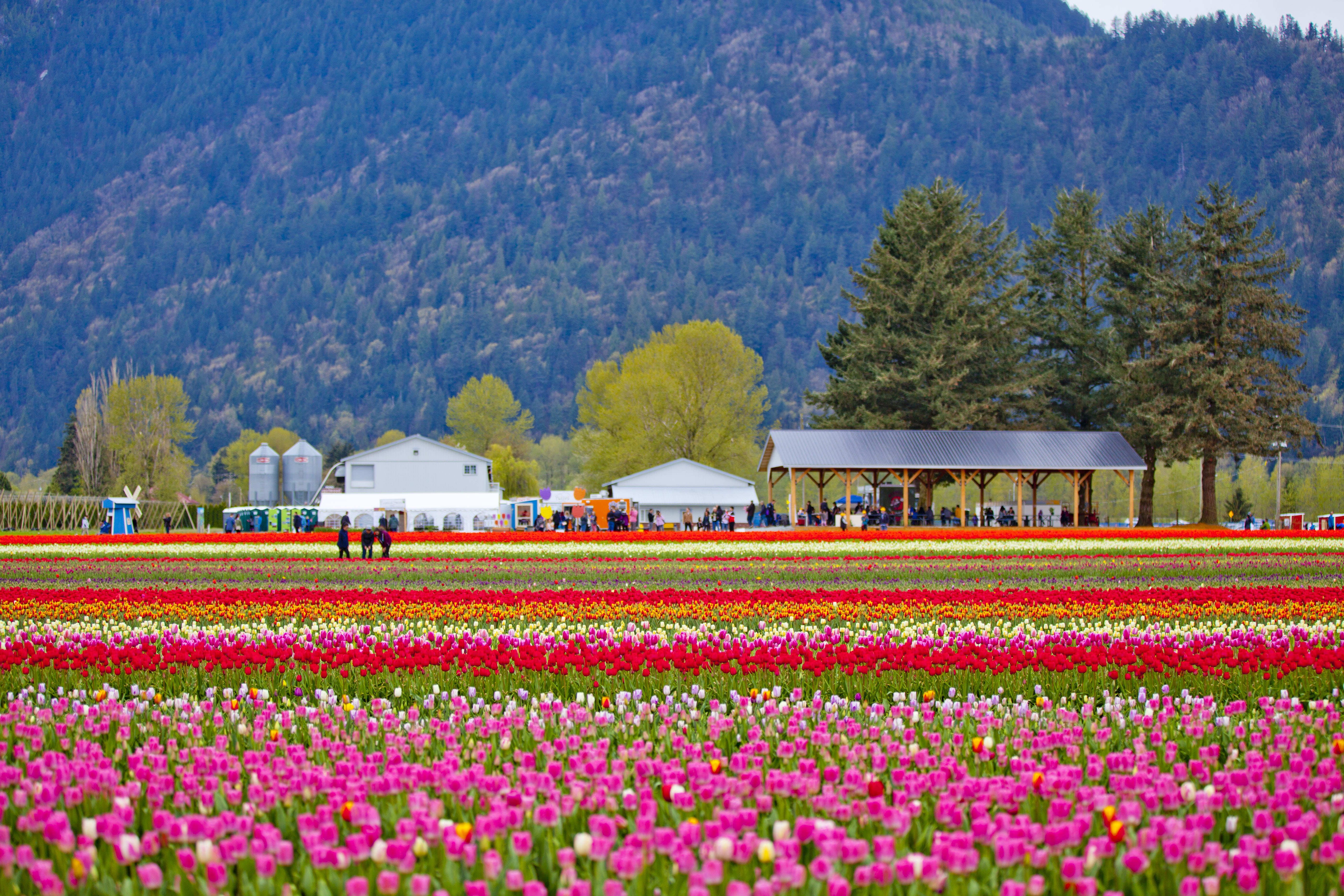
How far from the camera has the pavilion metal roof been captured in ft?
148

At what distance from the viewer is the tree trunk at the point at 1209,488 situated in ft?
161

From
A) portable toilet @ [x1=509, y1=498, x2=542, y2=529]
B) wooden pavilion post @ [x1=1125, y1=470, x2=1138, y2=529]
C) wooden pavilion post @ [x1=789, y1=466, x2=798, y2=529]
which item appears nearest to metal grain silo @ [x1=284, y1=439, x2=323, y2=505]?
portable toilet @ [x1=509, y1=498, x2=542, y2=529]

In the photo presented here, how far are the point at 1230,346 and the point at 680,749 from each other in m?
51.8

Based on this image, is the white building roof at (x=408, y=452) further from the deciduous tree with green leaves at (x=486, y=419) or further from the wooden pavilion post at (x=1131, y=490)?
the deciduous tree with green leaves at (x=486, y=419)

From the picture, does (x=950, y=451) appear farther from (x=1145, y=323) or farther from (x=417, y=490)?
(x=417, y=490)

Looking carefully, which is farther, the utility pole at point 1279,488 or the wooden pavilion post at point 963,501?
the utility pole at point 1279,488

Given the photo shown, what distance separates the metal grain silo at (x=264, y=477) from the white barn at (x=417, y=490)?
2345 centimetres

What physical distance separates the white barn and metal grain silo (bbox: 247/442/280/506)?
2345 cm

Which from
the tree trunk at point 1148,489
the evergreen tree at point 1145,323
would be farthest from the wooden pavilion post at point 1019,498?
the tree trunk at point 1148,489

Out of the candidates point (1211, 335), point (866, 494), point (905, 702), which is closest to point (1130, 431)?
point (1211, 335)

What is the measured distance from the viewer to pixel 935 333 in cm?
5681

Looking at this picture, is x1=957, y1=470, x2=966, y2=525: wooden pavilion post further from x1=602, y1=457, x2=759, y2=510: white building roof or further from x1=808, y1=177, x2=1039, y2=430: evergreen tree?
x1=602, y1=457, x2=759, y2=510: white building roof

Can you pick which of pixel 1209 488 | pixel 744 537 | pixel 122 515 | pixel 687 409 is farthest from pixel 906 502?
pixel 687 409

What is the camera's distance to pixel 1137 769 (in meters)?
4.98
